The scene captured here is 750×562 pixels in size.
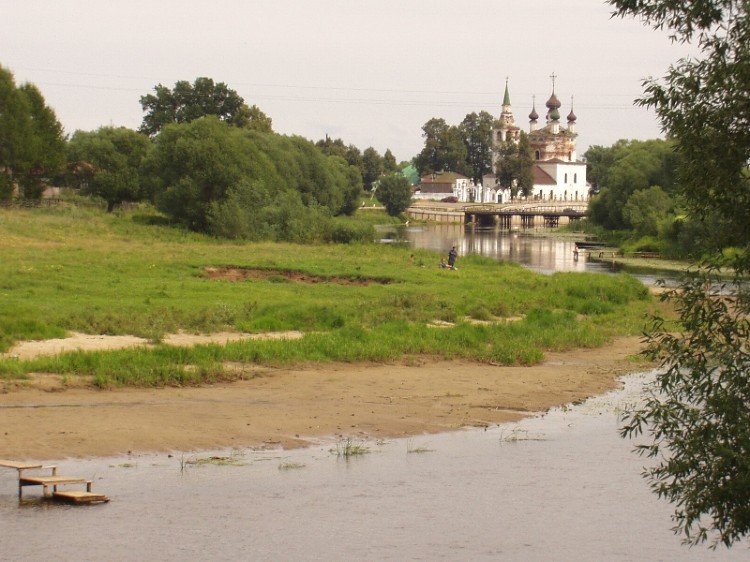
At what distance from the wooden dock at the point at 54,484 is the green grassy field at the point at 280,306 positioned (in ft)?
17.6

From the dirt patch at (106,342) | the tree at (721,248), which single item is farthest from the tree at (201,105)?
the tree at (721,248)

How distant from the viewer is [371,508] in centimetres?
1524

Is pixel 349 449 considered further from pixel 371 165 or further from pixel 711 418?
pixel 371 165

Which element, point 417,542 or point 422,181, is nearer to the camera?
point 417,542

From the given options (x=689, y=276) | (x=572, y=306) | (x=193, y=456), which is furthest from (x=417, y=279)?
(x=689, y=276)

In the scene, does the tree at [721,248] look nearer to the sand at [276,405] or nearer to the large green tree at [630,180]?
the sand at [276,405]

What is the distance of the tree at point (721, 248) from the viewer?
10203 mm

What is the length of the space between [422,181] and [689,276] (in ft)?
572

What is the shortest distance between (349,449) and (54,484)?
4.92 meters

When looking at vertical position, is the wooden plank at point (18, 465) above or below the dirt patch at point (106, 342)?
below

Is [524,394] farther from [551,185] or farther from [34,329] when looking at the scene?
[551,185]

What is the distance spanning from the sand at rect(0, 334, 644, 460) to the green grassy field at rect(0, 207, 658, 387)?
0.65 meters

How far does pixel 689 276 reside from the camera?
10.7 m

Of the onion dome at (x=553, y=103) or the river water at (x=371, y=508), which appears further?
the onion dome at (x=553, y=103)
